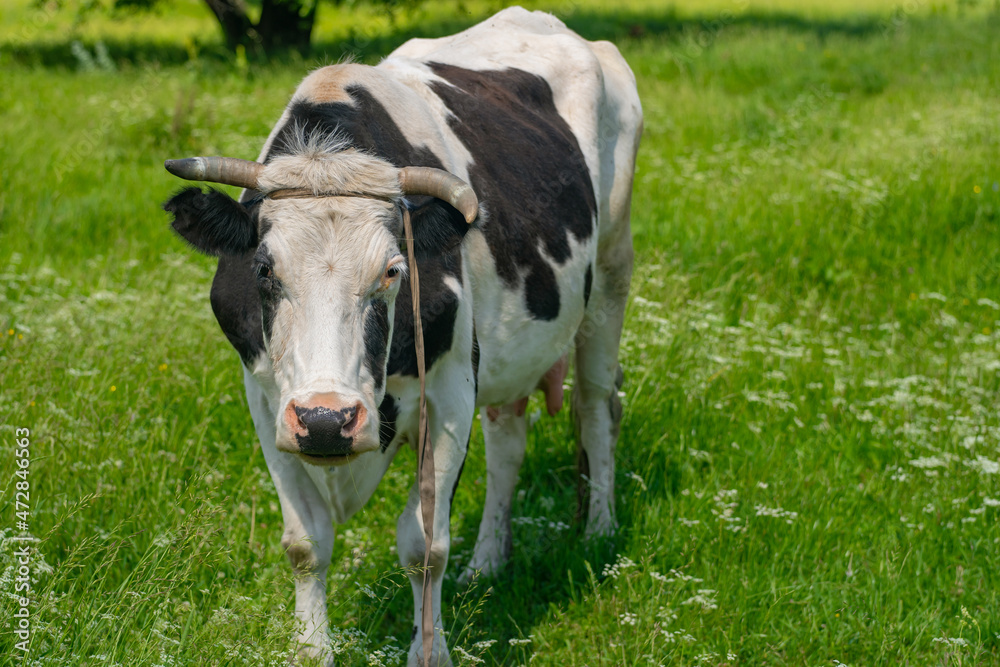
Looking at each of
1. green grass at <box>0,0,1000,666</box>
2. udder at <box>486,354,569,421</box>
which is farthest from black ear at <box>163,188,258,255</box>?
udder at <box>486,354,569,421</box>

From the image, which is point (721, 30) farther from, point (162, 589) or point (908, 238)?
point (162, 589)

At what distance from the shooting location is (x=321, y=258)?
2.61m

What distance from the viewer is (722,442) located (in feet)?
16.0

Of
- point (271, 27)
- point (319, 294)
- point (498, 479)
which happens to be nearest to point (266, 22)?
point (271, 27)

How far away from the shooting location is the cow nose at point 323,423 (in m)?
2.41

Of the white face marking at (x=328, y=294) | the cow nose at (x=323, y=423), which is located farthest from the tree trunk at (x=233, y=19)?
the cow nose at (x=323, y=423)

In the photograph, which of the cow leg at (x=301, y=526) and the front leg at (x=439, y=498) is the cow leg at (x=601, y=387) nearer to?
the front leg at (x=439, y=498)

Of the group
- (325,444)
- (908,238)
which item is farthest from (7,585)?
(908,238)

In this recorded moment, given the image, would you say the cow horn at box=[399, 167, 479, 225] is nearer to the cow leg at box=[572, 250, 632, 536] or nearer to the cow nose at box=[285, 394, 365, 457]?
the cow nose at box=[285, 394, 365, 457]

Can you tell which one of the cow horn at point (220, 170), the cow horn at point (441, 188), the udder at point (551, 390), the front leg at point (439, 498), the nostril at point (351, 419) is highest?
the cow horn at point (220, 170)

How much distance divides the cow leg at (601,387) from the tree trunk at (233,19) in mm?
11980

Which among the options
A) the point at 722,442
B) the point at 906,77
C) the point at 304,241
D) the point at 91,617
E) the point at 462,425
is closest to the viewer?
the point at 304,241

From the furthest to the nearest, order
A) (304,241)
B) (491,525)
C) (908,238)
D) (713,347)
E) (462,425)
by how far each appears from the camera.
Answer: (908,238)
(713,347)
(491,525)
(462,425)
(304,241)

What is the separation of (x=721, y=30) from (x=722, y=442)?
43.4ft
